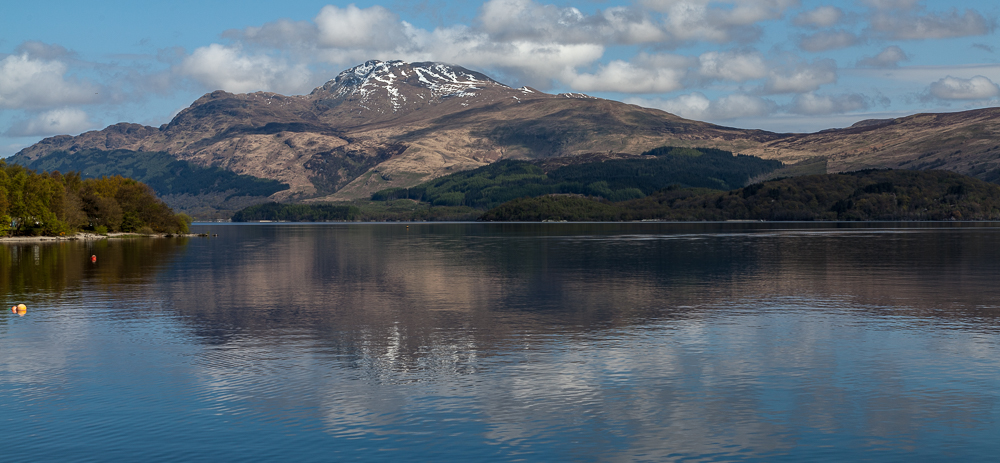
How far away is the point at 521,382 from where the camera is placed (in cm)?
3541

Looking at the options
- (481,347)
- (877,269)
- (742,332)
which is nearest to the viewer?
(481,347)

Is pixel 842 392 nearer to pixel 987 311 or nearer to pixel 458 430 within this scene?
pixel 458 430

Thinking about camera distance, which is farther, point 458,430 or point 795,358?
point 795,358

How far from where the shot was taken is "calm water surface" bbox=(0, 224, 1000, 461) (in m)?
26.9

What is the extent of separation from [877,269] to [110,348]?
291 ft

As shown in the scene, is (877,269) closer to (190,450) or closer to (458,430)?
(458,430)

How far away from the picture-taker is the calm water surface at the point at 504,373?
2692 cm

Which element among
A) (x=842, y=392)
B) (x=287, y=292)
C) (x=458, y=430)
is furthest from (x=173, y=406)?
(x=287, y=292)

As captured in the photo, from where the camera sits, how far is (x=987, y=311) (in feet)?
194

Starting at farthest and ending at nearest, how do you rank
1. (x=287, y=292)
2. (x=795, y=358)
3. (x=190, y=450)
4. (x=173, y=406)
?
(x=287, y=292), (x=795, y=358), (x=173, y=406), (x=190, y=450)

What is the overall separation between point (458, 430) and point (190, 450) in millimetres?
8879

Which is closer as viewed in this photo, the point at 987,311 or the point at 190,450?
the point at 190,450

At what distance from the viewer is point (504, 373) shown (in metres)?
37.3

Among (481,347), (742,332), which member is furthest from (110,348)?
(742,332)
